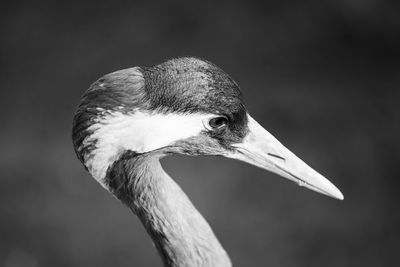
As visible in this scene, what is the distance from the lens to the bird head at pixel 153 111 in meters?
1.83

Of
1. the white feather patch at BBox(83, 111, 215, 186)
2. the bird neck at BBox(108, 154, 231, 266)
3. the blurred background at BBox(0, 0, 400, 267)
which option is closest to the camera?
the white feather patch at BBox(83, 111, 215, 186)

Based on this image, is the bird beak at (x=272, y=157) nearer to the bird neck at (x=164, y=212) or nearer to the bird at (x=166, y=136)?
the bird at (x=166, y=136)

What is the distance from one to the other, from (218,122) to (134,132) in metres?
0.32

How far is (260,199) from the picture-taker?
468 cm

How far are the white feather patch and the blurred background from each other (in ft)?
9.10

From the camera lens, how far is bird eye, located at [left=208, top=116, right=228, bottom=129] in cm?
192

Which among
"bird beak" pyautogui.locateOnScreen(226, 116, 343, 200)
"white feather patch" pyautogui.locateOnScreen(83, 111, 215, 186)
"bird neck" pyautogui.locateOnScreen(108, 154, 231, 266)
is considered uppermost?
"bird beak" pyautogui.locateOnScreen(226, 116, 343, 200)

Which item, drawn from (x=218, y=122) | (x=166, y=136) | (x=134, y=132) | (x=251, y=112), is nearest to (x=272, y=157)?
(x=218, y=122)

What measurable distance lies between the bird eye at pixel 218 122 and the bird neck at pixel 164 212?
274 millimetres

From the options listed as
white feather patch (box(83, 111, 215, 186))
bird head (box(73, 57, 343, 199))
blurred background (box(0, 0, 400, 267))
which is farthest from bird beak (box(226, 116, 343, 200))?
blurred background (box(0, 0, 400, 267))

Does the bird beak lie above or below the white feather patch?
above

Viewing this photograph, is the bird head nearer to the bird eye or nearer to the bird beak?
the bird eye
